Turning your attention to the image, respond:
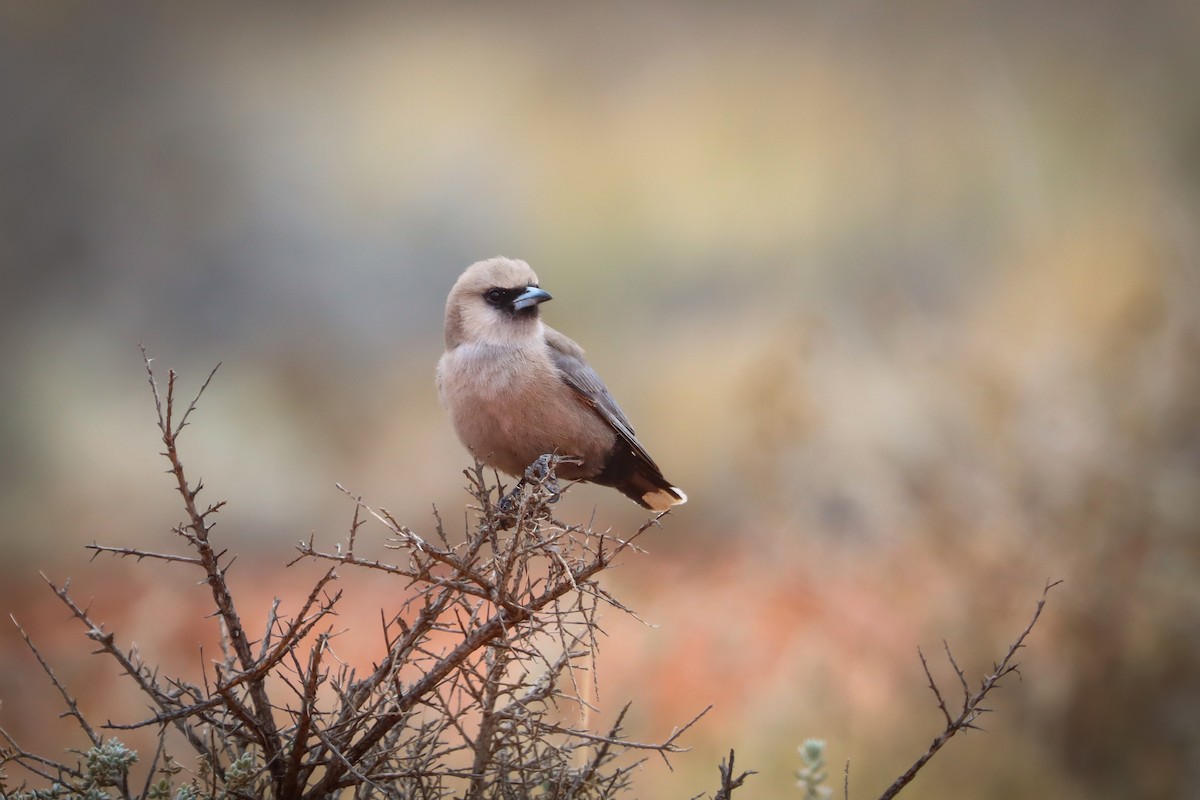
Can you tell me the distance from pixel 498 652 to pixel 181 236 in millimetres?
2972

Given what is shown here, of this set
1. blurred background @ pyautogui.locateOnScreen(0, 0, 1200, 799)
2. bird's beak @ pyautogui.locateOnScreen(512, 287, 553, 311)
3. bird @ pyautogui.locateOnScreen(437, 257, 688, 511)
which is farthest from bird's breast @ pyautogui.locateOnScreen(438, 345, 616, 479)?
blurred background @ pyautogui.locateOnScreen(0, 0, 1200, 799)

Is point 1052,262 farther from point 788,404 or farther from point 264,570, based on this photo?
point 264,570

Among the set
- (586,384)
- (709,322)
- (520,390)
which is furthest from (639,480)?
(709,322)

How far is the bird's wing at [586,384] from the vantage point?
2.64m

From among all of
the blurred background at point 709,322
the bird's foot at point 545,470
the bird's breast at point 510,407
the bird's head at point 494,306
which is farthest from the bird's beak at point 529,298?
the blurred background at point 709,322

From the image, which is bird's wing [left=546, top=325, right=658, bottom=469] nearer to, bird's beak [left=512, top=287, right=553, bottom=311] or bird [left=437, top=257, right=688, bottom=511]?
bird [left=437, top=257, right=688, bottom=511]

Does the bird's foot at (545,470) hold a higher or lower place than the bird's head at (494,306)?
lower

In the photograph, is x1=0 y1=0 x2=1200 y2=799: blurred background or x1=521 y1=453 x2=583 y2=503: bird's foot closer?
x1=521 y1=453 x2=583 y2=503: bird's foot

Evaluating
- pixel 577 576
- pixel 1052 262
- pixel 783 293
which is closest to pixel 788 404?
pixel 783 293

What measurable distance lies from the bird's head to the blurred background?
1471 millimetres

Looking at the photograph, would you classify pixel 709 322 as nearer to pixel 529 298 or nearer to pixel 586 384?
pixel 586 384

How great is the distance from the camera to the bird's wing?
2645mm

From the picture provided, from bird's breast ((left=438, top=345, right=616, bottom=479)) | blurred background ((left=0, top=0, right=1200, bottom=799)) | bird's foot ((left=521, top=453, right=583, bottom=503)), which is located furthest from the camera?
blurred background ((left=0, top=0, right=1200, bottom=799))

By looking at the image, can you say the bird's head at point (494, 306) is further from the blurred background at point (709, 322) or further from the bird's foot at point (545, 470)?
the blurred background at point (709, 322)
